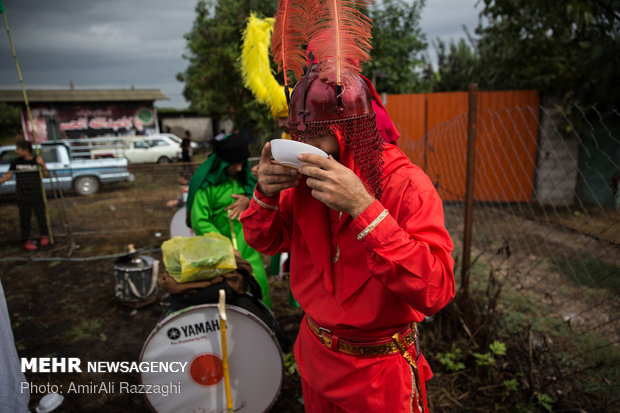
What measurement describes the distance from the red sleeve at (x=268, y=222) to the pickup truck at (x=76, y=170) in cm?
824

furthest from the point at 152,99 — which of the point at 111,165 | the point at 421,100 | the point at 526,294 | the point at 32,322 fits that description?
the point at 526,294

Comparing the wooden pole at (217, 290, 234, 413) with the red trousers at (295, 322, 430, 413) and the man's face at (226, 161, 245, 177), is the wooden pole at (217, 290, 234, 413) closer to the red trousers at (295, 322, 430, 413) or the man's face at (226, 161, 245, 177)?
the red trousers at (295, 322, 430, 413)

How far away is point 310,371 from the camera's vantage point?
177 cm

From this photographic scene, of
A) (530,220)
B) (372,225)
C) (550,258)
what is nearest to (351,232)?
(372,225)

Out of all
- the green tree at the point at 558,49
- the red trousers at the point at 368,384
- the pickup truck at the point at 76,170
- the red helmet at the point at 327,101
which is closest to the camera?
the red helmet at the point at 327,101

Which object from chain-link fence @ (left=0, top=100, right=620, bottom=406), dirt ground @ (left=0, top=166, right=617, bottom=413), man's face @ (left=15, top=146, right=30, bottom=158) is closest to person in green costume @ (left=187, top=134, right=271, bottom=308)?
dirt ground @ (left=0, top=166, right=617, bottom=413)

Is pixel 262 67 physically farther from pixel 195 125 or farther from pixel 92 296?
pixel 195 125

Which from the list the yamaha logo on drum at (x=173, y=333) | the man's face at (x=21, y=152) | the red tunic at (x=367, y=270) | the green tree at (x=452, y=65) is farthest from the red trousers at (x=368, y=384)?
the green tree at (x=452, y=65)

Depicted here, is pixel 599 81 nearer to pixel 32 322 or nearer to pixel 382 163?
pixel 382 163

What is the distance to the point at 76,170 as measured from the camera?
1071 cm

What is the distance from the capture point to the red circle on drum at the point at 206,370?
2.46m

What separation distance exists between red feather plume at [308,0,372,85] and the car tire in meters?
10.6

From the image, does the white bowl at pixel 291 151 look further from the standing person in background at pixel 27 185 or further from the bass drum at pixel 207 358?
the standing person in background at pixel 27 185
